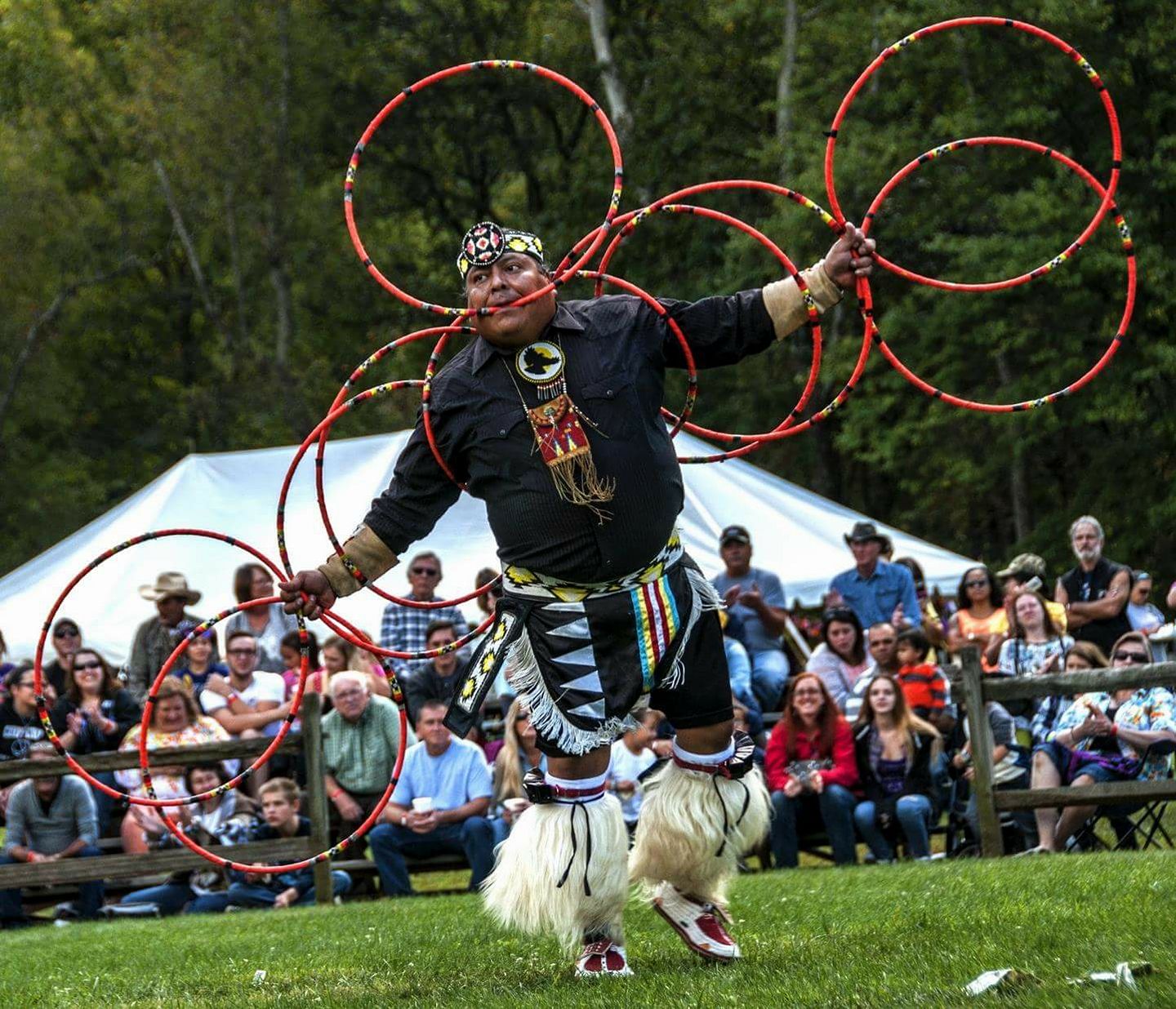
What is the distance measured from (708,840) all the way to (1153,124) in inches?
735

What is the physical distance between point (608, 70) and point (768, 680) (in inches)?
760

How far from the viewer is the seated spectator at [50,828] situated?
11656 millimetres

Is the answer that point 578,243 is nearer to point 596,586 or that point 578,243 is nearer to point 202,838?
point 596,586

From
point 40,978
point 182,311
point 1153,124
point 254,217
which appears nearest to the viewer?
point 40,978

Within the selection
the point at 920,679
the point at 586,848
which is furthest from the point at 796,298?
the point at 920,679

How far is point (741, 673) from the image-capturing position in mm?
12383

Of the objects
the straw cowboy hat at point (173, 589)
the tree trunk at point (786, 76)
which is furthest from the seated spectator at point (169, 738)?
the tree trunk at point (786, 76)

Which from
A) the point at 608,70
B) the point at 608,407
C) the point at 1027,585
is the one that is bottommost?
the point at 1027,585

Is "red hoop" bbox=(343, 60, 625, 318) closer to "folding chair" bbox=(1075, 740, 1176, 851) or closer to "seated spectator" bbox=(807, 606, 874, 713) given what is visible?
"folding chair" bbox=(1075, 740, 1176, 851)

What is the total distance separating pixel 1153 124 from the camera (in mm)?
22516

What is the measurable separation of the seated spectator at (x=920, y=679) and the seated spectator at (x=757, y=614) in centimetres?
133

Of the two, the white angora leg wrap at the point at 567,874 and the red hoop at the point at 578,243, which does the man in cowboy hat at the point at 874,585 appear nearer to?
the red hoop at the point at 578,243

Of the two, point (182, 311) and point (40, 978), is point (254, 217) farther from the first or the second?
point (40, 978)

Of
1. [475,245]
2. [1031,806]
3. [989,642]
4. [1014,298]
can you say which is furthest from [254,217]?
[475,245]
